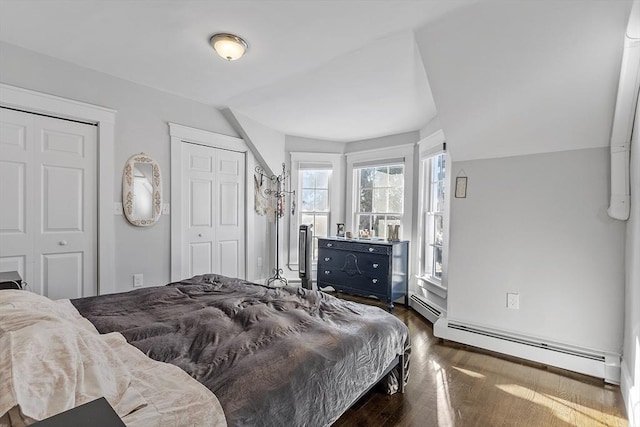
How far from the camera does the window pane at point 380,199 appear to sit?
464cm

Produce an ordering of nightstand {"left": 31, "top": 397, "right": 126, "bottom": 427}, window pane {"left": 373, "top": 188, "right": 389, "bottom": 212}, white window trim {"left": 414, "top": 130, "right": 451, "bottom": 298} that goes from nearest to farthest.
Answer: nightstand {"left": 31, "top": 397, "right": 126, "bottom": 427}
white window trim {"left": 414, "top": 130, "right": 451, "bottom": 298}
window pane {"left": 373, "top": 188, "right": 389, "bottom": 212}

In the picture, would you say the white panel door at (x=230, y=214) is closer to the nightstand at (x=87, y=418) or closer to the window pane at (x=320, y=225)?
the window pane at (x=320, y=225)

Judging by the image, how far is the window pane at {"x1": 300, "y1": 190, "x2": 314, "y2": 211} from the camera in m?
5.02

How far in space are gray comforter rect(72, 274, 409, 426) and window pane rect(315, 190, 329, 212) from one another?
2880mm

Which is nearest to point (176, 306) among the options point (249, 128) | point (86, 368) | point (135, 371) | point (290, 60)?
point (135, 371)

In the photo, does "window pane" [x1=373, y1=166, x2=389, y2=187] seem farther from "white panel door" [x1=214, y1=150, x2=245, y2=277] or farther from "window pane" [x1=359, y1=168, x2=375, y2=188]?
"white panel door" [x1=214, y1=150, x2=245, y2=277]

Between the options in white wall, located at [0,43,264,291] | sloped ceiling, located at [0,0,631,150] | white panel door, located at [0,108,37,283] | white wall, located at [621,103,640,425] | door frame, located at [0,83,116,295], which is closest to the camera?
white wall, located at [621,103,640,425]

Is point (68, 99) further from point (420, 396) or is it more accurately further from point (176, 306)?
point (420, 396)

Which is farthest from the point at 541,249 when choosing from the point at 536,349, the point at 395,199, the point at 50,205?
the point at 50,205

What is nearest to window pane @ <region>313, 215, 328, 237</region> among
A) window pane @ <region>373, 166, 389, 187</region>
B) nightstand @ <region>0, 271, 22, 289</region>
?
window pane @ <region>373, 166, 389, 187</region>

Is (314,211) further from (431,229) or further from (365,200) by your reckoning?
(431,229)

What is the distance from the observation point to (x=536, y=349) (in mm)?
2514

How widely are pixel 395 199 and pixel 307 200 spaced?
1.40 meters

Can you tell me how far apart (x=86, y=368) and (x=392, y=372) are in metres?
1.68
